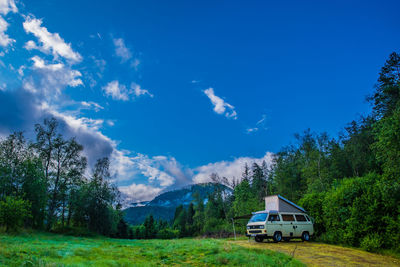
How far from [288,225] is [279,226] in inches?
36.2

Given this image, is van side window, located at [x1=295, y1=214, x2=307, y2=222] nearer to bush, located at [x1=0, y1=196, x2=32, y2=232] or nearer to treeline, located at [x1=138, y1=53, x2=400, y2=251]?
treeline, located at [x1=138, y1=53, x2=400, y2=251]

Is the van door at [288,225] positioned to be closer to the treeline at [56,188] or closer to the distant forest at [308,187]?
the distant forest at [308,187]

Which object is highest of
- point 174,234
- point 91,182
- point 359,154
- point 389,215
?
point 359,154

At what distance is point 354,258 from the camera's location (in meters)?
9.96

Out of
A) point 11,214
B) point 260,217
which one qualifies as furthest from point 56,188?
point 260,217

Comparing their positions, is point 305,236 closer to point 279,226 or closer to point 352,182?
point 279,226

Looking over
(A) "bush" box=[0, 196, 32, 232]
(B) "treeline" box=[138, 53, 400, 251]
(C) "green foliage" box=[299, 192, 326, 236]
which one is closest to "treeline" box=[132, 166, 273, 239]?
(B) "treeline" box=[138, 53, 400, 251]

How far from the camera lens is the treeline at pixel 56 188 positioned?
3169 centimetres

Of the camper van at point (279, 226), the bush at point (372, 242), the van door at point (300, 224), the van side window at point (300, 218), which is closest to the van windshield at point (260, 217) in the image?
the camper van at point (279, 226)

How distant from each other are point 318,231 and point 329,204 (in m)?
3.94

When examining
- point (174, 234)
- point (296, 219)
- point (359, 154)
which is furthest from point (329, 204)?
point (174, 234)

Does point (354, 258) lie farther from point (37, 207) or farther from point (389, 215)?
point (37, 207)

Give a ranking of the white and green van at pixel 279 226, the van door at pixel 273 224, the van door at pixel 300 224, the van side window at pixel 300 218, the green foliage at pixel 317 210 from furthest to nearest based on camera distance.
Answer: the green foliage at pixel 317 210
the van side window at pixel 300 218
the van door at pixel 300 224
the white and green van at pixel 279 226
the van door at pixel 273 224

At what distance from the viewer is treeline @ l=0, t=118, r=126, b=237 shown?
104ft
